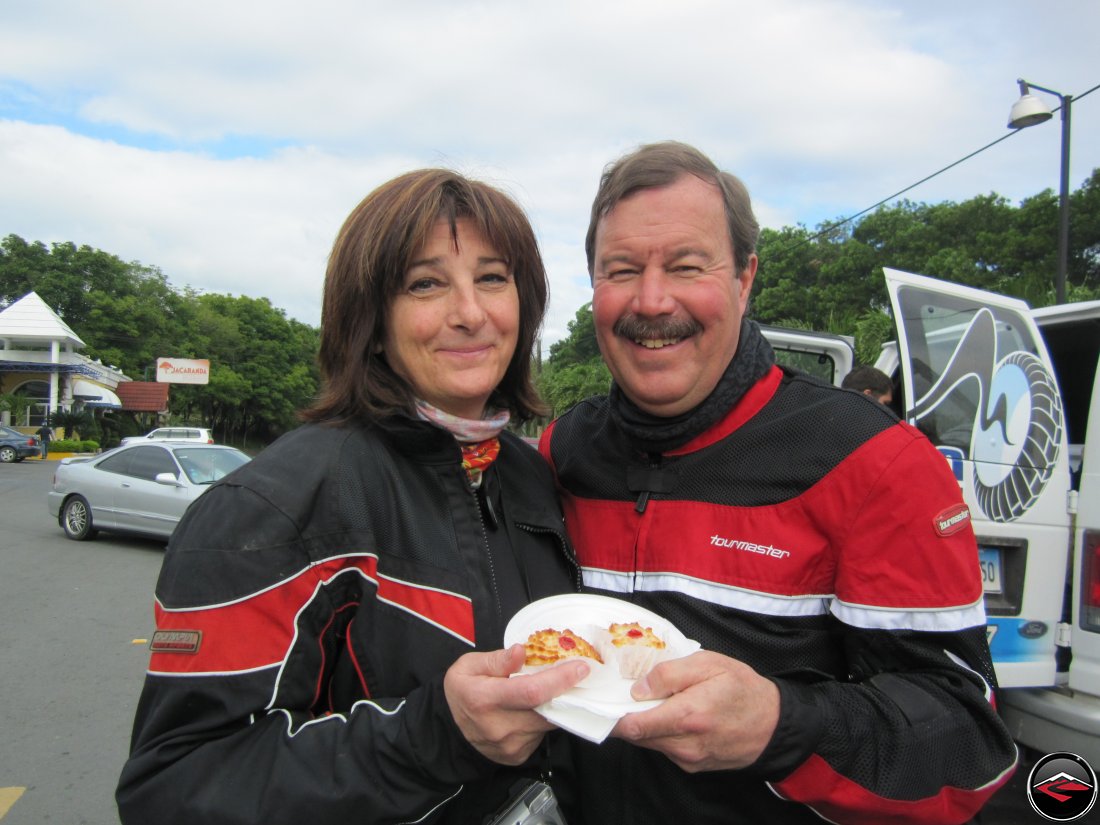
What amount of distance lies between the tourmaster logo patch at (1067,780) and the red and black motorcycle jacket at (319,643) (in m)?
2.69

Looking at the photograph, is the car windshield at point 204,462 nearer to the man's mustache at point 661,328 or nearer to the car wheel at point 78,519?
the car wheel at point 78,519

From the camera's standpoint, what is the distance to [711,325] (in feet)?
6.63

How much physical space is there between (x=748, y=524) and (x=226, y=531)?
1195 millimetres

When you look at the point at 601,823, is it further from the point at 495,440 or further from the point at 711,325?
the point at 711,325

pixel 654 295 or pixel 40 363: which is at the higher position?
pixel 40 363

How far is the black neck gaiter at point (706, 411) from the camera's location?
1.99m

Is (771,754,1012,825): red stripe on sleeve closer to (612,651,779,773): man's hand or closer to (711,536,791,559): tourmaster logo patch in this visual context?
(612,651,779,773): man's hand

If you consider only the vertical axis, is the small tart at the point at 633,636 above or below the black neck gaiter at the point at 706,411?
below

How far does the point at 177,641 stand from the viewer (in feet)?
4.46

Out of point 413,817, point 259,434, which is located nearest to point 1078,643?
point 413,817

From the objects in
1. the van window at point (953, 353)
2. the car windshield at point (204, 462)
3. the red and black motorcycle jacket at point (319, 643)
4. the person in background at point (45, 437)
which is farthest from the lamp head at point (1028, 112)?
the person in background at point (45, 437)

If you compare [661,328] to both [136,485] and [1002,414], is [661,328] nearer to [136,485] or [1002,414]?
[1002,414]

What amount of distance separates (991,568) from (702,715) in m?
2.70

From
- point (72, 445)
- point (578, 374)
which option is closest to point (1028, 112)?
point (578, 374)
